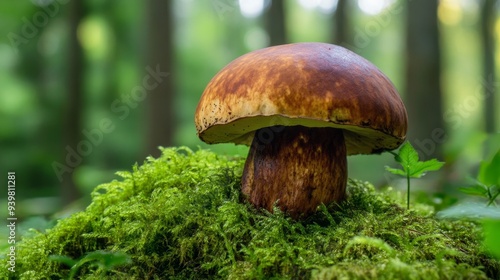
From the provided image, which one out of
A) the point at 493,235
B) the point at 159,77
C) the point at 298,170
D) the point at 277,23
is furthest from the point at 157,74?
the point at 493,235

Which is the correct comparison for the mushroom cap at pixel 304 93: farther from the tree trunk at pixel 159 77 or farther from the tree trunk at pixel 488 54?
the tree trunk at pixel 488 54

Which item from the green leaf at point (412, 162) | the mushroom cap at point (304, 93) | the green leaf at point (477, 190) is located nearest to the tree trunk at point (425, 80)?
the green leaf at point (477, 190)

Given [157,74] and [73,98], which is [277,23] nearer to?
[157,74]

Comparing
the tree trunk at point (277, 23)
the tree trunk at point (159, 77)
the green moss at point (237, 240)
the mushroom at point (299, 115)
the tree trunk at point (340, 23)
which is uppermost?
the tree trunk at point (340, 23)

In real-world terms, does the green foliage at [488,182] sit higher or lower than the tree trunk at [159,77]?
lower

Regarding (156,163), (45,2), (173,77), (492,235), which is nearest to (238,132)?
(156,163)

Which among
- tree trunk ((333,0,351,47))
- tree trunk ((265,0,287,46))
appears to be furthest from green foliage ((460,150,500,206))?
tree trunk ((333,0,351,47))
